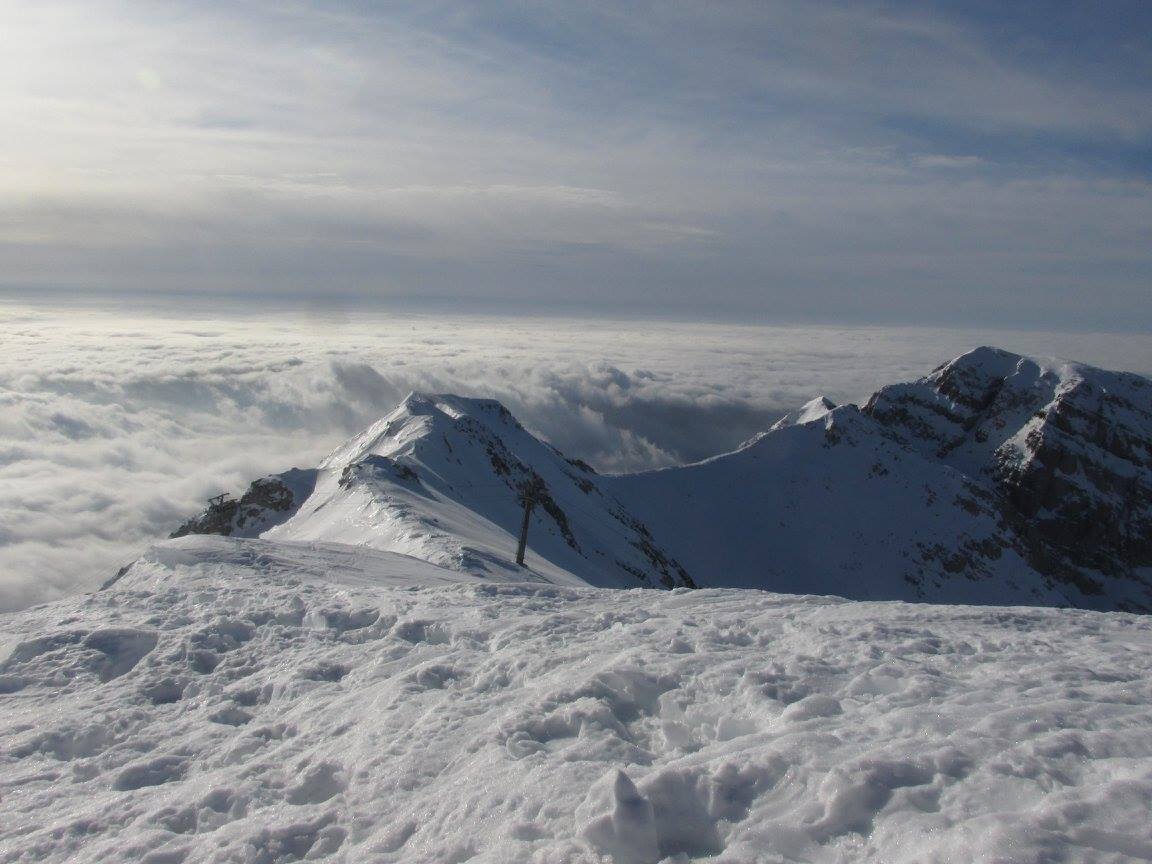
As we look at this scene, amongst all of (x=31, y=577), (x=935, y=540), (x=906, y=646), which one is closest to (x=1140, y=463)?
(x=935, y=540)

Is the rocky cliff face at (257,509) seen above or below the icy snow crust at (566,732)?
below

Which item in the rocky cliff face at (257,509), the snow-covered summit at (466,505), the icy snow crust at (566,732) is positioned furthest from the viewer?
the rocky cliff face at (257,509)

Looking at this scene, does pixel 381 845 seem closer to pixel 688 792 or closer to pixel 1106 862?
pixel 688 792

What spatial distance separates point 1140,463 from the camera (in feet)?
481

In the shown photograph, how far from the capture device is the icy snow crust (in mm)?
6469

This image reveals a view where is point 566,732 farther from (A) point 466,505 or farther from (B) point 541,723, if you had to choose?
(A) point 466,505

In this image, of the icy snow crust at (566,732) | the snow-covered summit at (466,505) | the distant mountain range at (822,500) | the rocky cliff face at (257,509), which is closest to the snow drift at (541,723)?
the icy snow crust at (566,732)

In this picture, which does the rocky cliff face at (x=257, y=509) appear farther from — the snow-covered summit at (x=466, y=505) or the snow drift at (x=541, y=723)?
the snow drift at (x=541, y=723)

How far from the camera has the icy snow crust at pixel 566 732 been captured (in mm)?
6469

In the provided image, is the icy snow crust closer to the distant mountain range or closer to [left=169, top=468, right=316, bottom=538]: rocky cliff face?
the distant mountain range

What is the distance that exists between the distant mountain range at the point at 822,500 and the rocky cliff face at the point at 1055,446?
0.39 meters

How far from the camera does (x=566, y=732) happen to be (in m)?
8.82

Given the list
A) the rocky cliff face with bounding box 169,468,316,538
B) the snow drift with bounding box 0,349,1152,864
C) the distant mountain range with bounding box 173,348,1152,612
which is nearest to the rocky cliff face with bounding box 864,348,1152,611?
the distant mountain range with bounding box 173,348,1152,612

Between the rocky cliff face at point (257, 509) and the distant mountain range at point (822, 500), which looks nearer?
the distant mountain range at point (822, 500)
